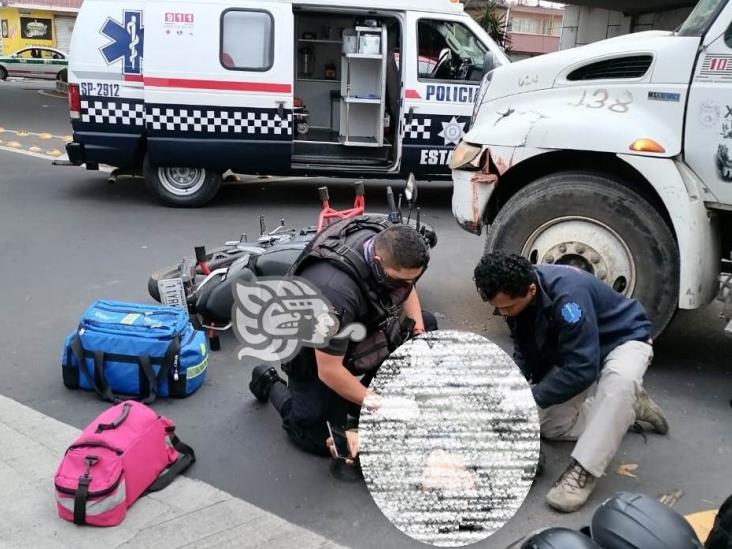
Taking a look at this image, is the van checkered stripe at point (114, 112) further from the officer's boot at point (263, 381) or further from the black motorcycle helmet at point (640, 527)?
the black motorcycle helmet at point (640, 527)

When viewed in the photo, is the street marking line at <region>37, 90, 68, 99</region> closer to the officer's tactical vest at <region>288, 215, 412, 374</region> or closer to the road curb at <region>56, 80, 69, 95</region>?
the road curb at <region>56, 80, 69, 95</region>

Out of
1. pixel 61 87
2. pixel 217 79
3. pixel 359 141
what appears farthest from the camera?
pixel 61 87

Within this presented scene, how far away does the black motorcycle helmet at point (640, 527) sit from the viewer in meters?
1.77

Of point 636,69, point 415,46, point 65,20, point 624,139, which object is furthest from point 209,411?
point 65,20

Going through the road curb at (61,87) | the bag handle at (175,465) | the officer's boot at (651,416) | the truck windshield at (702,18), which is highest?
the truck windshield at (702,18)

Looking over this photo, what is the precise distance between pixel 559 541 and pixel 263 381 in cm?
207

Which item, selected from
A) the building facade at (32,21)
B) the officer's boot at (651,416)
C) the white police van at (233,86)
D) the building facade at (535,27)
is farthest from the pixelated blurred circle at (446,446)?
the building facade at (535,27)

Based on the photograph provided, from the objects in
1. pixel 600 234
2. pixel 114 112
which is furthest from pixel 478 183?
pixel 114 112

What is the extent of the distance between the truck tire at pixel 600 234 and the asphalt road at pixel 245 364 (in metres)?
0.55

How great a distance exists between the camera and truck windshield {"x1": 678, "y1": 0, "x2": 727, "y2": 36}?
3.67 metres

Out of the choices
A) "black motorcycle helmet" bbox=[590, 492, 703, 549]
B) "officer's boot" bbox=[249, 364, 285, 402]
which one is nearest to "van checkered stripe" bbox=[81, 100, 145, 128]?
"officer's boot" bbox=[249, 364, 285, 402]

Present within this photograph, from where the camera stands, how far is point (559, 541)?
5.69 feet

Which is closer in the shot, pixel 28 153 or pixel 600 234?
pixel 600 234

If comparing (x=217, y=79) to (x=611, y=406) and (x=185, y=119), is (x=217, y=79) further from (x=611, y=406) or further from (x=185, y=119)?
(x=611, y=406)
